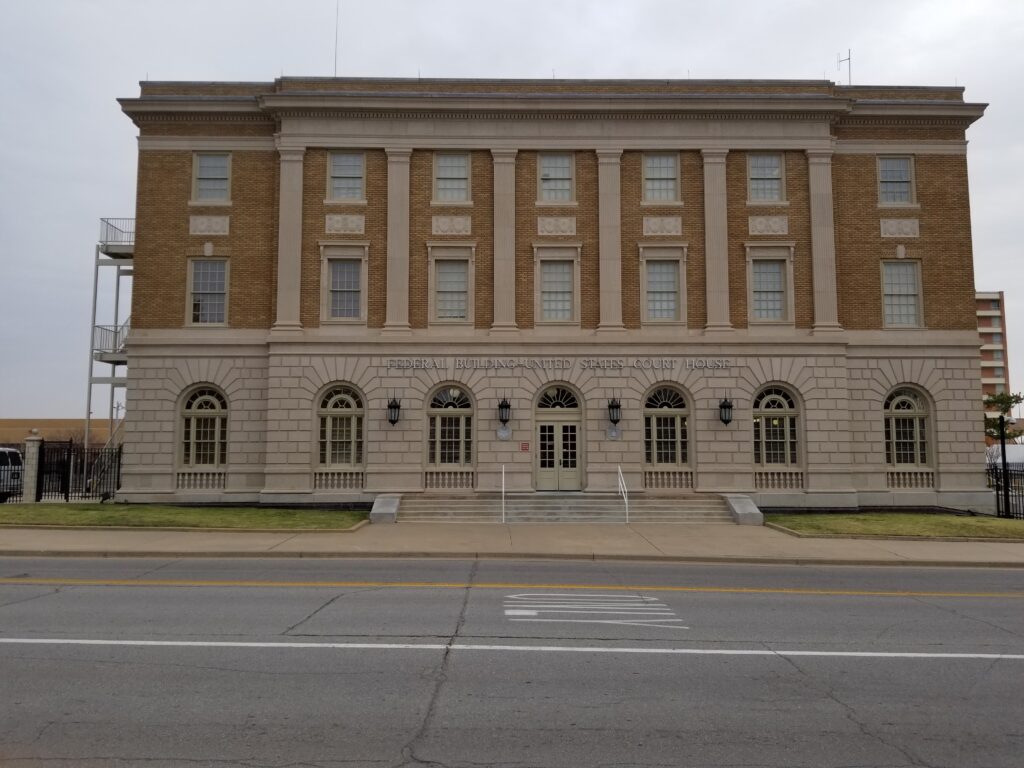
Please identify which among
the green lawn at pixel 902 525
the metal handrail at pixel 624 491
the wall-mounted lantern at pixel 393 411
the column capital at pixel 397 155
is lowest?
the green lawn at pixel 902 525

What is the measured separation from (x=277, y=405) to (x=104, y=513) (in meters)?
6.22

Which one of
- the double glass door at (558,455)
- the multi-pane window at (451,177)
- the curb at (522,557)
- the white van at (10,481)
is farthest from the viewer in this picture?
the white van at (10,481)

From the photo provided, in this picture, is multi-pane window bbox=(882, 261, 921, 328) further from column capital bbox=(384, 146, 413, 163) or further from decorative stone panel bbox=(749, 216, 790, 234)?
column capital bbox=(384, 146, 413, 163)

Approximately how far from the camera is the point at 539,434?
85.6ft

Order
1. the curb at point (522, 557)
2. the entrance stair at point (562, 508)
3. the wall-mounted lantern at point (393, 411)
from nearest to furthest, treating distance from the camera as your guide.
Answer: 1. the curb at point (522, 557)
2. the entrance stair at point (562, 508)
3. the wall-mounted lantern at point (393, 411)

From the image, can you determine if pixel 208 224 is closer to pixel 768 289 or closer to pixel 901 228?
pixel 768 289

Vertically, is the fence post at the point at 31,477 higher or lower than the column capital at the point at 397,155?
lower

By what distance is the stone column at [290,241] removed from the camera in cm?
2609

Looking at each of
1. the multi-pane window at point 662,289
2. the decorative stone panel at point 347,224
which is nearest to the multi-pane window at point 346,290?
the decorative stone panel at point 347,224

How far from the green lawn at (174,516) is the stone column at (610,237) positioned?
10.7 meters

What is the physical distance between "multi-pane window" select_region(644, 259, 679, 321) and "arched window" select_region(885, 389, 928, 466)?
8409 mm

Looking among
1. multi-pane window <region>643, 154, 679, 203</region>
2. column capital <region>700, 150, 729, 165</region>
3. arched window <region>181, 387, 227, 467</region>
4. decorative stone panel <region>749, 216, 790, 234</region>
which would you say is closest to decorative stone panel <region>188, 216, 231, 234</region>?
arched window <region>181, 387, 227, 467</region>

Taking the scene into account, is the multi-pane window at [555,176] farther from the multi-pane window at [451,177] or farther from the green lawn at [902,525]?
the green lawn at [902,525]

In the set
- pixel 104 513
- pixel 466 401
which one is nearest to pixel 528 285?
pixel 466 401
